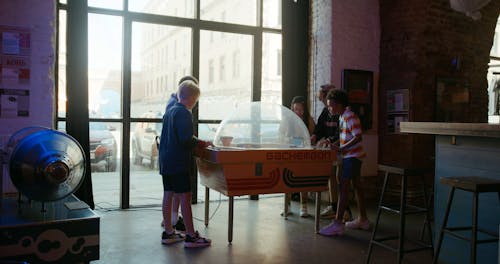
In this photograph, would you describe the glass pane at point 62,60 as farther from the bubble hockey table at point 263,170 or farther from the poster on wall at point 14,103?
the bubble hockey table at point 263,170

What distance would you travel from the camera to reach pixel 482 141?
3174 millimetres

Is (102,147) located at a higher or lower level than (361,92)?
lower

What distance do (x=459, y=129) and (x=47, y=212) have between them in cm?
302

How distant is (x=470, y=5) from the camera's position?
5.61 meters

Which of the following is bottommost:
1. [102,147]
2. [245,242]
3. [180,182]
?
[245,242]

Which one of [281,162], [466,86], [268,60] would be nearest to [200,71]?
[268,60]

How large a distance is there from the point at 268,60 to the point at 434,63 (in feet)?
7.78

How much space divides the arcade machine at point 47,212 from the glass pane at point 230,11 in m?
3.44

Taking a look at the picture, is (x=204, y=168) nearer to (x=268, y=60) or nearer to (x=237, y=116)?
(x=237, y=116)

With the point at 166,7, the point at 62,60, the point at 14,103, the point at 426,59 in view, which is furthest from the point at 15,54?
the point at 426,59

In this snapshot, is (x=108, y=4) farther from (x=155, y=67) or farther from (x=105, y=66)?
(x=155, y=67)

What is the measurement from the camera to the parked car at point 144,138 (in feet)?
19.1

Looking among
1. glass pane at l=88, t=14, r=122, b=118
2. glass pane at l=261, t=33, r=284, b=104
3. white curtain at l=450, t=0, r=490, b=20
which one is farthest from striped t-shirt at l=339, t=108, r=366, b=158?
glass pane at l=88, t=14, r=122, b=118

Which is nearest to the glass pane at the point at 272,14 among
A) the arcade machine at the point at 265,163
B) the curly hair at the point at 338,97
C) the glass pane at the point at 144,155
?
the arcade machine at the point at 265,163
